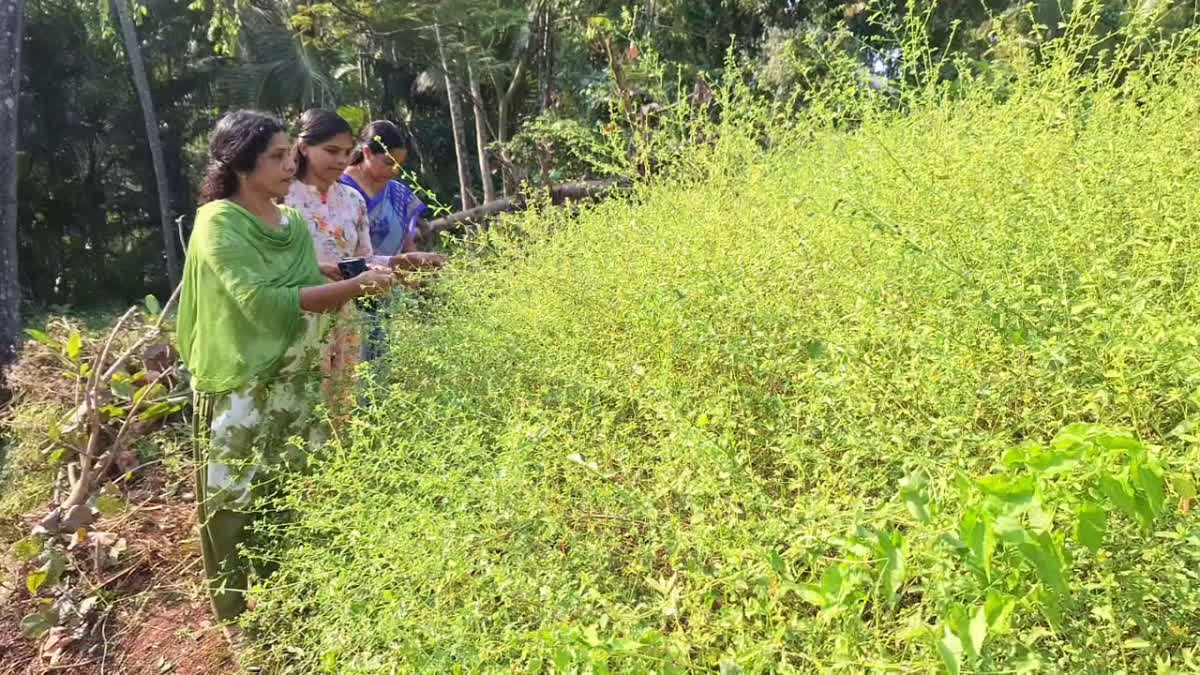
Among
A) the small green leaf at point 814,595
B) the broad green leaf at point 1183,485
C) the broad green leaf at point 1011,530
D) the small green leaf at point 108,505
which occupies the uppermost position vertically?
the broad green leaf at point 1011,530

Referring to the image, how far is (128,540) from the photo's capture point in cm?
252

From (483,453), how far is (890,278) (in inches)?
31.6

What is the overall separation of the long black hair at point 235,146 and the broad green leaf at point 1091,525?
5.94 ft

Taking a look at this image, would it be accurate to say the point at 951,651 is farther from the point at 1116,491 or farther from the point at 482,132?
the point at 482,132

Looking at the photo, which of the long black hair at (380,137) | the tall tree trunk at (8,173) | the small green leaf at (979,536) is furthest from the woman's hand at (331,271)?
the tall tree trunk at (8,173)

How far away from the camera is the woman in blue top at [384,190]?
262 centimetres

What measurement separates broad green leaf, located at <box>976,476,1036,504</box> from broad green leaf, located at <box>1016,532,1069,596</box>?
0.13 ft

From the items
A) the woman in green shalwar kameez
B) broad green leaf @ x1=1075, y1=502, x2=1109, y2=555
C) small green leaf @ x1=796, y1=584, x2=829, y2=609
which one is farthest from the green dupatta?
broad green leaf @ x1=1075, y1=502, x2=1109, y2=555

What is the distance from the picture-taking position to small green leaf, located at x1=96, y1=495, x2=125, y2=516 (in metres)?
2.57

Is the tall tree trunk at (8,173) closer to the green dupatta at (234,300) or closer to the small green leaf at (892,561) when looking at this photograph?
the green dupatta at (234,300)

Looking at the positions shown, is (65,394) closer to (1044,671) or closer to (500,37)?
(1044,671)

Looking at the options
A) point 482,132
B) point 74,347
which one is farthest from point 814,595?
point 482,132

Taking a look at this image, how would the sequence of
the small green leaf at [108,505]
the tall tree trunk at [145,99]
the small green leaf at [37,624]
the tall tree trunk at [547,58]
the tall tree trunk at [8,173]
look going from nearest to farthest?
the small green leaf at [37,624]
the small green leaf at [108,505]
the tall tree trunk at [8,173]
the tall tree trunk at [547,58]
the tall tree trunk at [145,99]

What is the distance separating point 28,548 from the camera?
→ 8.00 ft
